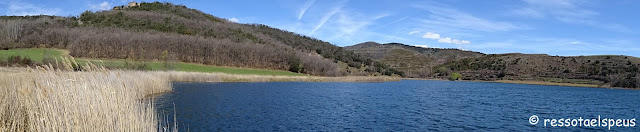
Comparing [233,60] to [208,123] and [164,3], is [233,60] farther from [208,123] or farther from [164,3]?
[164,3]

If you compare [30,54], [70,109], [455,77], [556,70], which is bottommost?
[455,77]

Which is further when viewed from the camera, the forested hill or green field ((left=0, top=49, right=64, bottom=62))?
the forested hill

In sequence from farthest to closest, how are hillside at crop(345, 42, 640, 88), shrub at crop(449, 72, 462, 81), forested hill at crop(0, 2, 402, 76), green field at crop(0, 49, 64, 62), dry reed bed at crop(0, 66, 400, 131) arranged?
shrub at crop(449, 72, 462, 81) < hillside at crop(345, 42, 640, 88) < forested hill at crop(0, 2, 402, 76) < green field at crop(0, 49, 64, 62) < dry reed bed at crop(0, 66, 400, 131)

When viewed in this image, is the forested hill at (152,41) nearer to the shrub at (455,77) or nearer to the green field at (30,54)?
the green field at (30,54)

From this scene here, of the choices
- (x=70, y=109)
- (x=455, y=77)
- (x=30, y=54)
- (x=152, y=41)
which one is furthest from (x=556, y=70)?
(x=70, y=109)

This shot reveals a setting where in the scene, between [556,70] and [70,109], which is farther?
[556,70]

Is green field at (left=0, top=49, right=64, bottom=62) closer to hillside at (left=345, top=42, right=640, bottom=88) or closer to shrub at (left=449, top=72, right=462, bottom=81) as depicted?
hillside at (left=345, top=42, right=640, bottom=88)

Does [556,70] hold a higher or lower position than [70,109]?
higher

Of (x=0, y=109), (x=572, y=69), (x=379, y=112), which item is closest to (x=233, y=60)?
(x=379, y=112)

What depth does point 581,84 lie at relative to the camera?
329 feet

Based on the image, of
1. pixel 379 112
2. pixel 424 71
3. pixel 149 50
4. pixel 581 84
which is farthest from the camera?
pixel 424 71

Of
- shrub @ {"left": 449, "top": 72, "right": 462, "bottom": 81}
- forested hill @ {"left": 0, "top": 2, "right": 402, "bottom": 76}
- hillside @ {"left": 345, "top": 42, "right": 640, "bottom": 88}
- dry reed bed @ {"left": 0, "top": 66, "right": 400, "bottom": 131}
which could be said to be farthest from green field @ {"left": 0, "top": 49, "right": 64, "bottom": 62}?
shrub @ {"left": 449, "top": 72, "right": 462, "bottom": 81}

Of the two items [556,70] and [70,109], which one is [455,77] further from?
[70,109]

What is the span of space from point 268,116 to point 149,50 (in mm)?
76291
